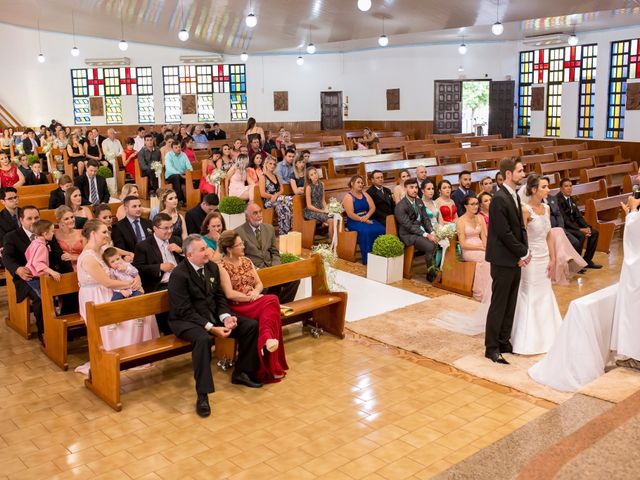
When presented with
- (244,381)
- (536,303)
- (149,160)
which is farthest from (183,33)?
(536,303)

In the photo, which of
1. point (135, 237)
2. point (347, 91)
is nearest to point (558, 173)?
point (135, 237)

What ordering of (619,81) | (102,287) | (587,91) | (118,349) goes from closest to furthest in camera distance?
(118,349), (102,287), (619,81), (587,91)

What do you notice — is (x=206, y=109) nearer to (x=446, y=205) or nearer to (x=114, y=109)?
(x=114, y=109)

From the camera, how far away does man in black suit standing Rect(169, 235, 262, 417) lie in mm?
5082

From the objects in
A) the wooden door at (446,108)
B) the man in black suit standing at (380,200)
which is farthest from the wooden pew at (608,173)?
the wooden door at (446,108)

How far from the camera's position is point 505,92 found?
20188 millimetres

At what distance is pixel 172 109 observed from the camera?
23.6 meters

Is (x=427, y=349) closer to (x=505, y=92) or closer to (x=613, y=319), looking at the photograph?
(x=613, y=319)

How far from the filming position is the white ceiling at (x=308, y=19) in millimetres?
13211

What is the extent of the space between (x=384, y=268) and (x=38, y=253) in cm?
378

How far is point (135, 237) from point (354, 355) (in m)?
2.39

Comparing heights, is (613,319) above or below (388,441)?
above

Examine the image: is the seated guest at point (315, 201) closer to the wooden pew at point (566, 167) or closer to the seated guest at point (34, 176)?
the wooden pew at point (566, 167)

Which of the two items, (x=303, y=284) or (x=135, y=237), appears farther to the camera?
(x=303, y=284)
